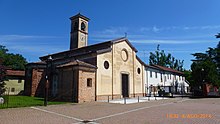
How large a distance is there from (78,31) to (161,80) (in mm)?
22081

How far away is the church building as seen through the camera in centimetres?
1989

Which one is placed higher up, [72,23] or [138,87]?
[72,23]

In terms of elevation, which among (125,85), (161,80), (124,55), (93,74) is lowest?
(125,85)

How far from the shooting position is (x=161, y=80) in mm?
41031

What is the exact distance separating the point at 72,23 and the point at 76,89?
66.9ft

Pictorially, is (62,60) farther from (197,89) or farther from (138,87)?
(197,89)

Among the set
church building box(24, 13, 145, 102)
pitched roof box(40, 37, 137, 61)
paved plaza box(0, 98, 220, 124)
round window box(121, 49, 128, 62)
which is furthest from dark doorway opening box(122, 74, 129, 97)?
paved plaza box(0, 98, 220, 124)

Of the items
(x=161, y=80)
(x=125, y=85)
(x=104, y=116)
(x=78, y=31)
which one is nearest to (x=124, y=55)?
(x=125, y=85)

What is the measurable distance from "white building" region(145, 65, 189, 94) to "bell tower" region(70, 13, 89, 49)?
1377 centimetres

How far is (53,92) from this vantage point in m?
23.2

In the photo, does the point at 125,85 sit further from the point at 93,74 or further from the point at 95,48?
the point at 95,48

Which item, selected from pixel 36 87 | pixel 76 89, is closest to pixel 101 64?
pixel 76 89

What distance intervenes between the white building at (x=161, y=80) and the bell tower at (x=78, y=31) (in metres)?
13.8

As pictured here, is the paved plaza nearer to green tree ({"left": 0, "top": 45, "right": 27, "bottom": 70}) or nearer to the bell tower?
the bell tower
